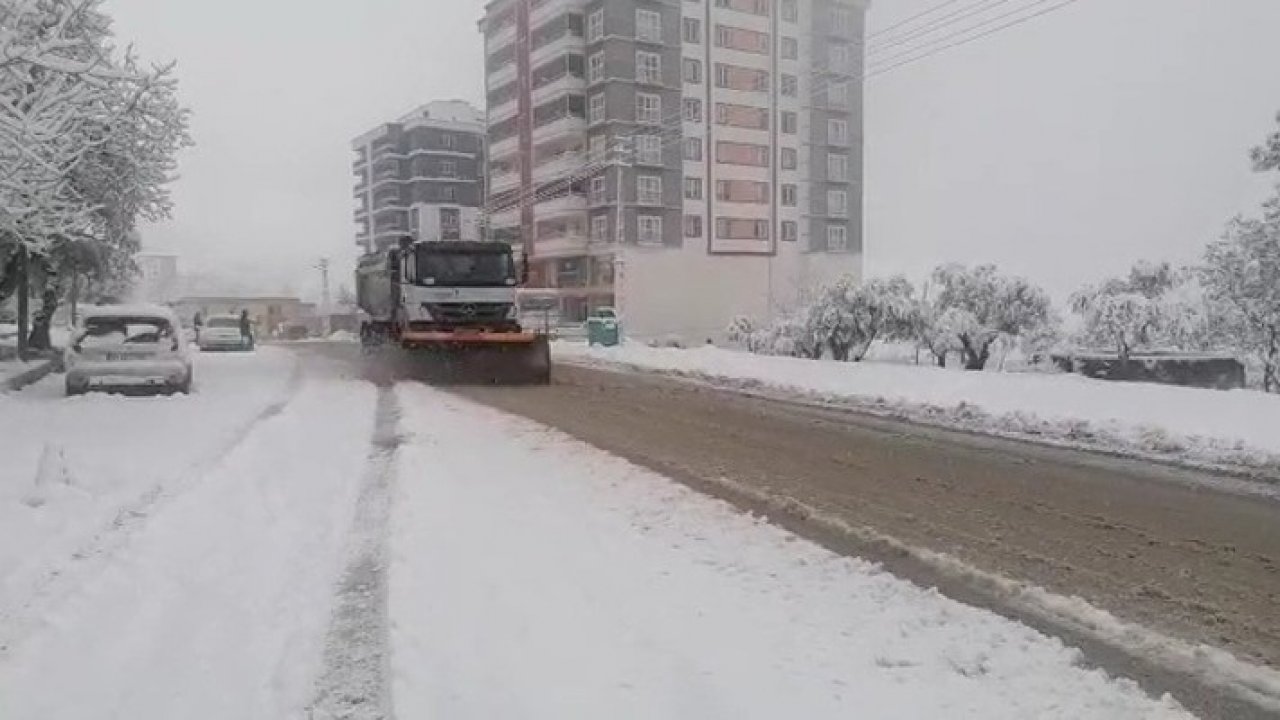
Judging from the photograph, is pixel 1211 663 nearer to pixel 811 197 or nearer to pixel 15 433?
pixel 15 433

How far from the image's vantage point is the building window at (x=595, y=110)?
6506 centimetres

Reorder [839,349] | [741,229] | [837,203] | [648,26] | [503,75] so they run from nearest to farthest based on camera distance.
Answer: [839,349] < [648,26] < [741,229] < [837,203] < [503,75]

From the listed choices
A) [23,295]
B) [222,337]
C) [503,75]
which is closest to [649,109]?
[503,75]

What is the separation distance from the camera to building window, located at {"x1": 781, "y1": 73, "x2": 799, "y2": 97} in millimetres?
68000

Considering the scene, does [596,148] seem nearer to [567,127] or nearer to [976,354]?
[567,127]

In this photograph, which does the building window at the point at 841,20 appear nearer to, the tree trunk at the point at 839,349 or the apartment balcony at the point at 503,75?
the apartment balcony at the point at 503,75

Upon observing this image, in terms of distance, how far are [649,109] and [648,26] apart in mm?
4870

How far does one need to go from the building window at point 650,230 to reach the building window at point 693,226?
2.16 metres

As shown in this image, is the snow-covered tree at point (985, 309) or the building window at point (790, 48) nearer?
the snow-covered tree at point (985, 309)

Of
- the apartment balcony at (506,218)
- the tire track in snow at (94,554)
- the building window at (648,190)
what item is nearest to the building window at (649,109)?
the building window at (648,190)

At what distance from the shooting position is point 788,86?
224 ft

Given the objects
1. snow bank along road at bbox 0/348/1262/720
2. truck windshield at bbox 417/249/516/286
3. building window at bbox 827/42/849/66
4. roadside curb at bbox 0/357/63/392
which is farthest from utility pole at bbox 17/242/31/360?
building window at bbox 827/42/849/66

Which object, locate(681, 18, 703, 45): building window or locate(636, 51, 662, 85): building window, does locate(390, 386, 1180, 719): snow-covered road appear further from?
locate(681, 18, 703, 45): building window

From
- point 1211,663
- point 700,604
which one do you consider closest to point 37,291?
point 700,604
